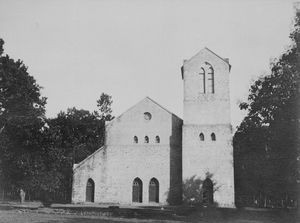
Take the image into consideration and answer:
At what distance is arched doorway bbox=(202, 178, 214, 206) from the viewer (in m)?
31.3

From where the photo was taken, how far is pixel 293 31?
23531mm

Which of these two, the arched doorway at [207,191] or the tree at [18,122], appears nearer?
the arched doorway at [207,191]

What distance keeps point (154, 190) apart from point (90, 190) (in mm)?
6250

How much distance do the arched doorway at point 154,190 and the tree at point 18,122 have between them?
14340mm

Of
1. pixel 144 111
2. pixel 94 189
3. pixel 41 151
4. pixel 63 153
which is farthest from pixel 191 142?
pixel 63 153

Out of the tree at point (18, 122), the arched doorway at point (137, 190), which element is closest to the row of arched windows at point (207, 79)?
the arched doorway at point (137, 190)

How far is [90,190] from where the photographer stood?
113 ft

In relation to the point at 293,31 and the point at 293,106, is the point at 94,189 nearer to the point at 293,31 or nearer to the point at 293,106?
the point at 293,106

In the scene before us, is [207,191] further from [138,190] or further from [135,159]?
[135,159]

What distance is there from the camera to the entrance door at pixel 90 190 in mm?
34219

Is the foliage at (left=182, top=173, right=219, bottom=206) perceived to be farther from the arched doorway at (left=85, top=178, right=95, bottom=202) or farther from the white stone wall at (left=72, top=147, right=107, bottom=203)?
the arched doorway at (left=85, top=178, right=95, bottom=202)

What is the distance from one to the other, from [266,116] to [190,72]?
9659mm

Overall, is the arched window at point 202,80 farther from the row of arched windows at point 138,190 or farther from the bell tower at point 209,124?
the row of arched windows at point 138,190

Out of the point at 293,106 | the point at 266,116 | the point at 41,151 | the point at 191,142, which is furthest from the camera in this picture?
the point at 41,151
